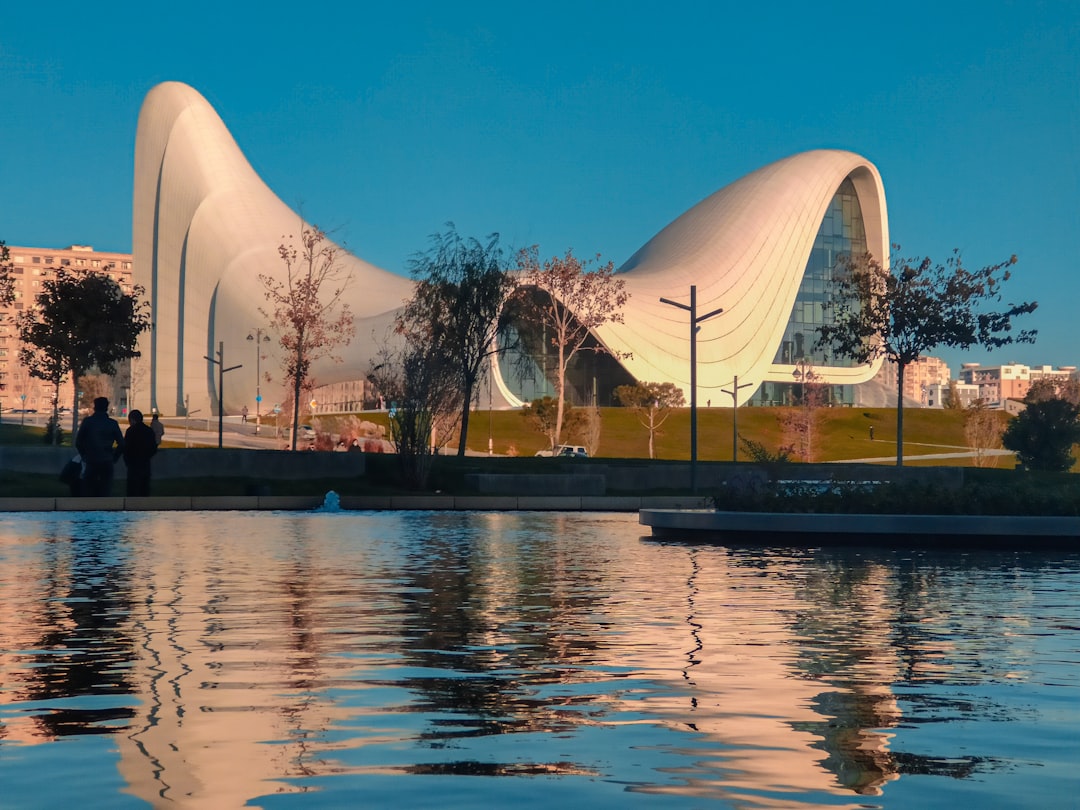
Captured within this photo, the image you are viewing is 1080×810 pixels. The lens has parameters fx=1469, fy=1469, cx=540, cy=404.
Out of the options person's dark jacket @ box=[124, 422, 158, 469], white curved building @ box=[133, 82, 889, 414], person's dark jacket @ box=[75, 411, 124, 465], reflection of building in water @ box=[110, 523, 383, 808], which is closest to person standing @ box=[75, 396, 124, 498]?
person's dark jacket @ box=[75, 411, 124, 465]

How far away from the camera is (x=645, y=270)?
10506cm

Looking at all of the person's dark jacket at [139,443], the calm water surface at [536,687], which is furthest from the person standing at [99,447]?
the calm water surface at [536,687]

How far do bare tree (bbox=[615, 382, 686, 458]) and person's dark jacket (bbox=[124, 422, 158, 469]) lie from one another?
191ft

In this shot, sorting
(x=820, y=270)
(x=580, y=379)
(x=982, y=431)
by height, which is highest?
(x=820, y=270)

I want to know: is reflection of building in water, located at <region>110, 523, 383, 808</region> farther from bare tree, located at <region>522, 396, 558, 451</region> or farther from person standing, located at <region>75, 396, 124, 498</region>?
bare tree, located at <region>522, 396, 558, 451</region>

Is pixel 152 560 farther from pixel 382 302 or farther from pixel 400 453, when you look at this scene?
pixel 382 302

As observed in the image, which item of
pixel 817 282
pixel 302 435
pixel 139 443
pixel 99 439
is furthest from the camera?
pixel 817 282

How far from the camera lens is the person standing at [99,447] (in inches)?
946

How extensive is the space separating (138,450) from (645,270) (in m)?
81.6

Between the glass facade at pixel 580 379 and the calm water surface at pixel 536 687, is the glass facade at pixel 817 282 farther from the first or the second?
the calm water surface at pixel 536 687

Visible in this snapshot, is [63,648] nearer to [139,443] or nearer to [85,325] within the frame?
[139,443]

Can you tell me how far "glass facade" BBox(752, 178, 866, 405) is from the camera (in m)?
112

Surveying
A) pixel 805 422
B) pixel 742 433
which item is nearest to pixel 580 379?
Answer: pixel 742 433

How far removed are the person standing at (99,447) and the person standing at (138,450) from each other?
0.60 feet
